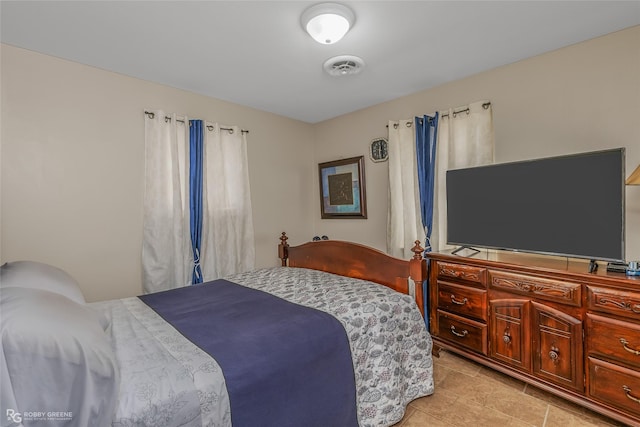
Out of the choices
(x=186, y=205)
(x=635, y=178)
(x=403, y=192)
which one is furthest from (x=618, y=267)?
(x=186, y=205)

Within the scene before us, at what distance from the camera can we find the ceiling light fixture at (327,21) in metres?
1.78

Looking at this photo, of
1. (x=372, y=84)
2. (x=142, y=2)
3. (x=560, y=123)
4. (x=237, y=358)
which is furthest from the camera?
(x=372, y=84)

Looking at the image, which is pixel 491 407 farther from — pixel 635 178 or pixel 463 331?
pixel 635 178

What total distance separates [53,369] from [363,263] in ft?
6.11

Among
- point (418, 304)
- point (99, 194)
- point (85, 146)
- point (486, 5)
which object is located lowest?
point (418, 304)

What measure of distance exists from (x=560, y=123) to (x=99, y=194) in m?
3.84

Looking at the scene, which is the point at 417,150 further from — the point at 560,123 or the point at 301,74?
the point at 301,74

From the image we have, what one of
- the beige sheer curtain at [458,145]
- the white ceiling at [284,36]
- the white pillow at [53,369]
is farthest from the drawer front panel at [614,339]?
the white pillow at [53,369]

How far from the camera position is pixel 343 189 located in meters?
3.92

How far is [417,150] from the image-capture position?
3.11 metres

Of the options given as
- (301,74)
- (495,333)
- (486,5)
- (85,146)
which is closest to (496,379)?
(495,333)

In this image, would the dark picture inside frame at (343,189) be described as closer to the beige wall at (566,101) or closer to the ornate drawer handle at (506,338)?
the beige wall at (566,101)

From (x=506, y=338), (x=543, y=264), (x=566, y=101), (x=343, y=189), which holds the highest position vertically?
(x=566, y=101)

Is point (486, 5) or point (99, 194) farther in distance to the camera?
point (99, 194)
